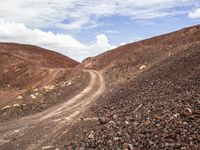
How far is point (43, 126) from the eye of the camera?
2742 cm

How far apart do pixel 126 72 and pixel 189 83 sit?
23.1 meters

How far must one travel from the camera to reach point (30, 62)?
83.1 metres

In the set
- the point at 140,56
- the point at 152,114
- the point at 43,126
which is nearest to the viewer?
the point at 152,114

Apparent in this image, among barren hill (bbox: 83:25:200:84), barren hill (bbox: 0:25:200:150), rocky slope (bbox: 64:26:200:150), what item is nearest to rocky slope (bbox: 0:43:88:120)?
barren hill (bbox: 0:25:200:150)

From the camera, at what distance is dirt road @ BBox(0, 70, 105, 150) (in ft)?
77.4

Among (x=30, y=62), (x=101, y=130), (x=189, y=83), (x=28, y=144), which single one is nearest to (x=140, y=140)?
(x=101, y=130)

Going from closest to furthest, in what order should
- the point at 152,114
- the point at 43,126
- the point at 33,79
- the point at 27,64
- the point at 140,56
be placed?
1. the point at 152,114
2. the point at 43,126
3. the point at 140,56
4. the point at 33,79
5. the point at 27,64

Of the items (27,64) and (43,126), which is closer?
(43,126)

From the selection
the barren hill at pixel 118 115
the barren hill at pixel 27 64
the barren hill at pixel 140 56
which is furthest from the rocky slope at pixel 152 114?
the barren hill at pixel 27 64

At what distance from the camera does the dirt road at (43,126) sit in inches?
929

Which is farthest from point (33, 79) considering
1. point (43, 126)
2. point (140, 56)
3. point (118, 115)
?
point (118, 115)

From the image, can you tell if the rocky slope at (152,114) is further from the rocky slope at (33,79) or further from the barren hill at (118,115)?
the rocky slope at (33,79)

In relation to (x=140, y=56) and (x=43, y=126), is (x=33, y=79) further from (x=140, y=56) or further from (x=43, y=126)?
(x=43, y=126)

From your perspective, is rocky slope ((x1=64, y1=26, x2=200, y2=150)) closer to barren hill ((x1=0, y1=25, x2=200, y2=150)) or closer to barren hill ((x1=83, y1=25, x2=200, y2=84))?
barren hill ((x1=0, y1=25, x2=200, y2=150))
